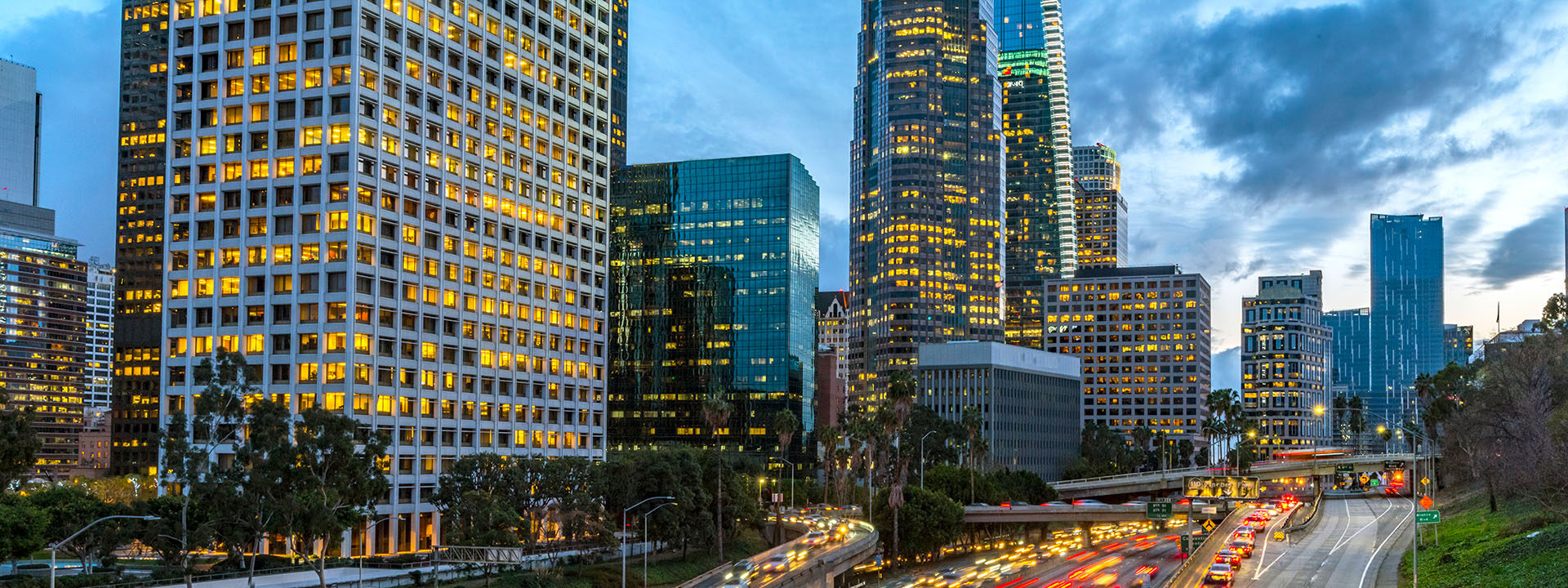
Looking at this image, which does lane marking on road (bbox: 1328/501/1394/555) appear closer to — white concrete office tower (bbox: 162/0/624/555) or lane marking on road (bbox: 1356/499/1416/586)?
lane marking on road (bbox: 1356/499/1416/586)

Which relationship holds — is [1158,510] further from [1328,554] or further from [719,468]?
[719,468]

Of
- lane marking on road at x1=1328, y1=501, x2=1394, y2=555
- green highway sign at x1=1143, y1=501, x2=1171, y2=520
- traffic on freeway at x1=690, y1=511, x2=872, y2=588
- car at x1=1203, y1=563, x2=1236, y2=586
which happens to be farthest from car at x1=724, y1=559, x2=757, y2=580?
lane marking on road at x1=1328, y1=501, x2=1394, y2=555

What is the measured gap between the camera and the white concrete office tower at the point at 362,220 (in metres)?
120

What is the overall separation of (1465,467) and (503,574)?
10295 centimetres

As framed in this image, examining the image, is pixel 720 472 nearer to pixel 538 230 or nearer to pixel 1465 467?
pixel 538 230

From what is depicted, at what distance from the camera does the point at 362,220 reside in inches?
4808

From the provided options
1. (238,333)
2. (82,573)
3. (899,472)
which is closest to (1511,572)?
(899,472)

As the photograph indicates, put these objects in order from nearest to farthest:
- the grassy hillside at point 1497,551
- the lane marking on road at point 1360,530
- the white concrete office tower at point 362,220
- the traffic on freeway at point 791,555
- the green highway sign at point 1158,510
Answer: the grassy hillside at point 1497,551 < the traffic on freeway at point 791,555 < the lane marking on road at point 1360,530 < the white concrete office tower at point 362,220 < the green highway sign at point 1158,510

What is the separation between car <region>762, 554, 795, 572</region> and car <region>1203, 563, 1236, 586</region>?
3290 cm

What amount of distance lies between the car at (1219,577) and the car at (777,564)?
3290cm

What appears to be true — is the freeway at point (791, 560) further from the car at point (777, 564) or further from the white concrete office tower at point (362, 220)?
the white concrete office tower at point (362, 220)

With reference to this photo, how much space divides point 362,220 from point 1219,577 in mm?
84351

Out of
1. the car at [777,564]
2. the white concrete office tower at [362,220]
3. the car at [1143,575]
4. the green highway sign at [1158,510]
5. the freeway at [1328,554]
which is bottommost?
the car at [1143,575]

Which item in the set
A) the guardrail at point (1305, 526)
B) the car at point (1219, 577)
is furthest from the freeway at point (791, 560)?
the guardrail at point (1305, 526)
